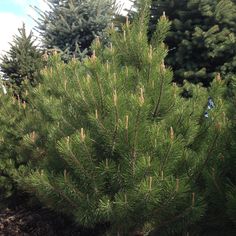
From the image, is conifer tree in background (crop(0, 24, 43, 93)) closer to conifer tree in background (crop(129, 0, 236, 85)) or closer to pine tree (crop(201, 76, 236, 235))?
conifer tree in background (crop(129, 0, 236, 85))

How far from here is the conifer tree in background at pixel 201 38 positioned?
8281 millimetres

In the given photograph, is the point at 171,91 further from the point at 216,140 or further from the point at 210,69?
the point at 210,69

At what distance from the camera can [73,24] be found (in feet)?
36.2

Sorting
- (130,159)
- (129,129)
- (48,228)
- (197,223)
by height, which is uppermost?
(129,129)

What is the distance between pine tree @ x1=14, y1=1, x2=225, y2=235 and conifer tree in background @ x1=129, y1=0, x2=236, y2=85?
3.03 m

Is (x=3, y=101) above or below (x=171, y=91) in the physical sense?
below

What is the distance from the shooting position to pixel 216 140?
172 inches

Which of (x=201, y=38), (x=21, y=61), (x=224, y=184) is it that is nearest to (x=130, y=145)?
(x=224, y=184)

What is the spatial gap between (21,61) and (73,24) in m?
2.06

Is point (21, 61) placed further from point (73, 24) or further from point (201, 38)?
point (201, 38)

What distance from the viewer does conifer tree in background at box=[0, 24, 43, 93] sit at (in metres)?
9.61

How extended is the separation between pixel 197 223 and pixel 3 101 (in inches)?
160

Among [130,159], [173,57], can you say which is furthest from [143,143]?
[173,57]

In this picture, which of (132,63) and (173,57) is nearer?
(132,63)
